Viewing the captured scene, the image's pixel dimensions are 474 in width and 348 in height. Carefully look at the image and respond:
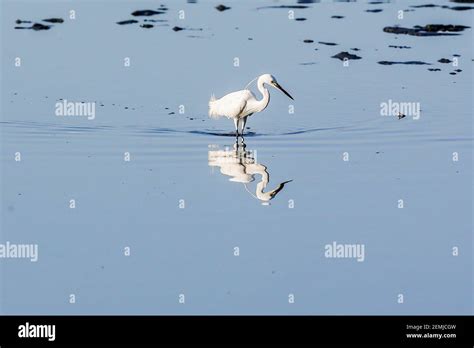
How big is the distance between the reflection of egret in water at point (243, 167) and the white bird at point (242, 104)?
42.3 inches

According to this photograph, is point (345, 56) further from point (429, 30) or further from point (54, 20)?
point (54, 20)

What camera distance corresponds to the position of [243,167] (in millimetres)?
17125

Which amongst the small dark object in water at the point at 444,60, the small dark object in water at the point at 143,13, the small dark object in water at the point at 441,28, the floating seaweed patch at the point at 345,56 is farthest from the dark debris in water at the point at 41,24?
the small dark object in water at the point at 444,60

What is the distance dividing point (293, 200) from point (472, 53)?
12.2 metres

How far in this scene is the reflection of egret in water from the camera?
15523mm

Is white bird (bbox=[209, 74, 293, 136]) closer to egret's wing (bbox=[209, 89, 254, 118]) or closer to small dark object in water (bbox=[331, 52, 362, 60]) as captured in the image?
egret's wing (bbox=[209, 89, 254, 118])

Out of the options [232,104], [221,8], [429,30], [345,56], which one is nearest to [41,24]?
[221,8]

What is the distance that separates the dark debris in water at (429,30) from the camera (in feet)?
93.7

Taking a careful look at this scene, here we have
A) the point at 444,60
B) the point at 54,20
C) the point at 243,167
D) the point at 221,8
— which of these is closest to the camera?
the point at 243,167

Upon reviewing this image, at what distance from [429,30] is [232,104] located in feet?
34.0

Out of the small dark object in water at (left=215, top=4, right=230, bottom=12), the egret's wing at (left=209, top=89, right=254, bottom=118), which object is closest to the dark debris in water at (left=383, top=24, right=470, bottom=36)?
the small dark object in water at (left=215, top=4, right=230, bottom=12)

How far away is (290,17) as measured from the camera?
31.3 metres
